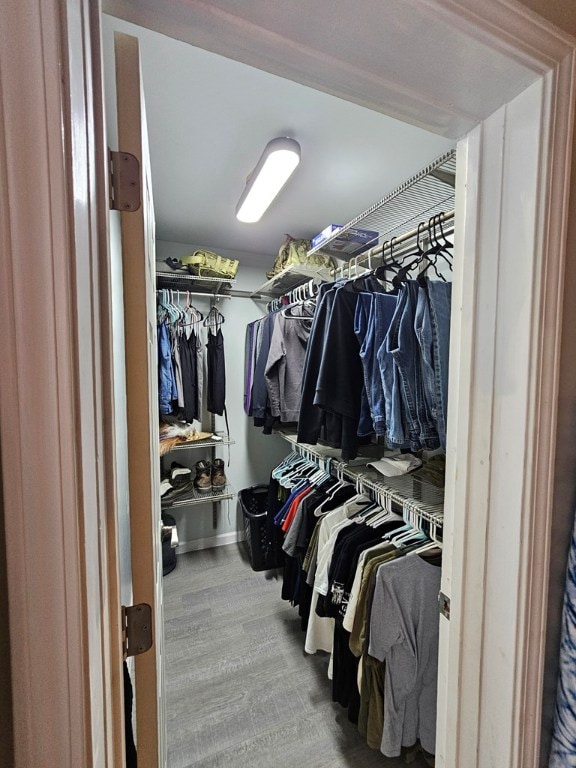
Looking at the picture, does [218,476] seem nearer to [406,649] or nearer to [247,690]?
[247,690]

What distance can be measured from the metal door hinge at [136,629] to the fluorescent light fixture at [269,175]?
1.60 meters

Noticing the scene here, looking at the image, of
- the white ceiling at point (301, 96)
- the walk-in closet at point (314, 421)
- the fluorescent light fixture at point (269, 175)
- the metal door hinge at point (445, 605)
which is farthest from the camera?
the fluorescent light fixture at point (269, 175)

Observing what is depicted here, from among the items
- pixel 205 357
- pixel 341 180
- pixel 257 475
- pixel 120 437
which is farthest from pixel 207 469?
pixel 341 180

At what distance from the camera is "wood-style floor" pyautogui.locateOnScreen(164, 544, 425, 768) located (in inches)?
47.1

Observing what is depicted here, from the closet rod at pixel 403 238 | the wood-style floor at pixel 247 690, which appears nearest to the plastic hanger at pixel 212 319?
the closet rod at pixel 403 238

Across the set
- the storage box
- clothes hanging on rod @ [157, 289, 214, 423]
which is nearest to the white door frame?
the storage box

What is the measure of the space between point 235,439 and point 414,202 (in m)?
2.17

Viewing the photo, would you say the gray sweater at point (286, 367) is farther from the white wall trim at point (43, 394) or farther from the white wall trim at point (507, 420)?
the white wall trim at point (43, 394)

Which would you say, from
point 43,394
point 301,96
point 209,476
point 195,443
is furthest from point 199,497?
point 301,96

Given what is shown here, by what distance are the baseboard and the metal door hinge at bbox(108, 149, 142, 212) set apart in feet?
8.78

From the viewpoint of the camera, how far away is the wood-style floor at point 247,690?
1.20 meters

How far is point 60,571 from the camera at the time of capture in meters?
0.29

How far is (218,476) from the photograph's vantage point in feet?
8.21

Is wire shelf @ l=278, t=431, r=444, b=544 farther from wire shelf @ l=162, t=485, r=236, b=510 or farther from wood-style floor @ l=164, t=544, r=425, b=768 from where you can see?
wire shelf @ l=162, t=485, r=236, b=510
